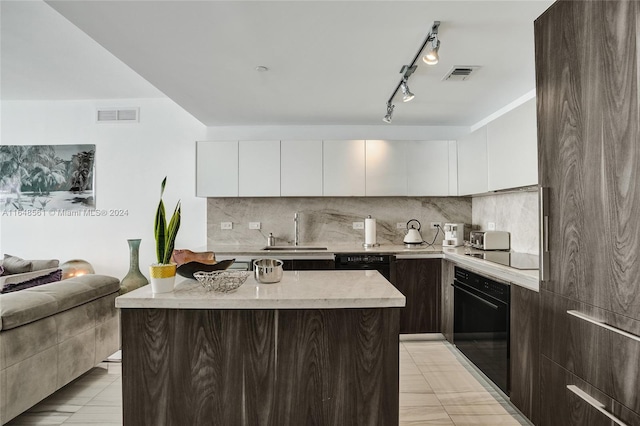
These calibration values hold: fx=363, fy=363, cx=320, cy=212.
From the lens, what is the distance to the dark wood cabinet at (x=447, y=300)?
3.56 meters

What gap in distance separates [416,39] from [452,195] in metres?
2.35

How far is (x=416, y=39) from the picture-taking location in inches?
90.1

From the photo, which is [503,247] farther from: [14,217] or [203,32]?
[14,217]

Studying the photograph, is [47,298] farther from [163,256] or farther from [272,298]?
[272,298]

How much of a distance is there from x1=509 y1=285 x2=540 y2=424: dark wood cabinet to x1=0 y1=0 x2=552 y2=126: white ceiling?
64.7 inches

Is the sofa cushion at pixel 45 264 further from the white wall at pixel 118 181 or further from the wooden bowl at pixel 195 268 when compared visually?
the wooden bowl at pixel 195 268

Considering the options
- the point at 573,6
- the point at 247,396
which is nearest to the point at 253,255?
the point at 247,396

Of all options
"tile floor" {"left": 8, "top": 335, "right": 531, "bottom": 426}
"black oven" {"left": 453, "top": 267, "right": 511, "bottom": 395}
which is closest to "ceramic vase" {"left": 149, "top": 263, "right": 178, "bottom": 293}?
"tile floor" {"left": 8, "top": 335, "right": 531, "bottom": 426}

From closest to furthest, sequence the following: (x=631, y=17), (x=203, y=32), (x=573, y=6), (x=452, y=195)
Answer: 1. (x=631, y=17)
2. (x=573, y=6)
3. (x=203, y=32)
4. (x=452, y=195)

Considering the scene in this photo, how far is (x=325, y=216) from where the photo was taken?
4.51 m

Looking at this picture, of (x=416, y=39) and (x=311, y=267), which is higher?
(x=416, y=39)

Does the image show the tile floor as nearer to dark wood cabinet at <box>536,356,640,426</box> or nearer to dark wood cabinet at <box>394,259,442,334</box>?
dark wood cabinet at <box>394,259,442,334</box>

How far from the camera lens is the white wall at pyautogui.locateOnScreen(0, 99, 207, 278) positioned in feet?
14.8

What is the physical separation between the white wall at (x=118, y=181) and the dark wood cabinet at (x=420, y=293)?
2487mm
